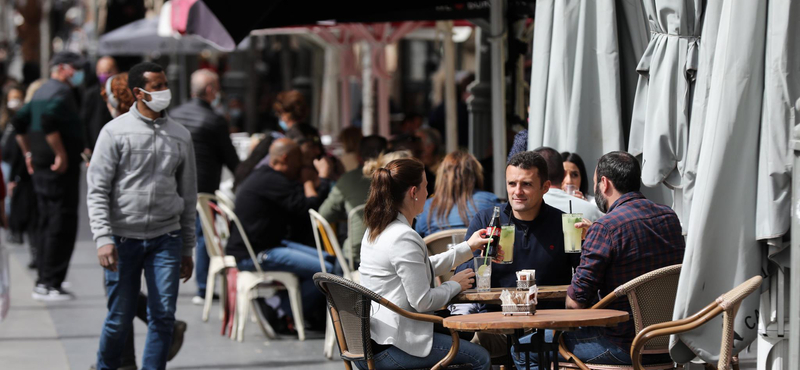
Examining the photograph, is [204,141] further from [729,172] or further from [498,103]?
[729,172]

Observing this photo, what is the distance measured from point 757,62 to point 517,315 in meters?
1.34

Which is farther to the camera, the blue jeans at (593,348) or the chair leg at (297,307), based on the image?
the chair leg at (297,307)

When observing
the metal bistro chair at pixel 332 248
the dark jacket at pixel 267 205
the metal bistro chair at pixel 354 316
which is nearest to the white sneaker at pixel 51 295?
the dark jacket at pixel 267 205

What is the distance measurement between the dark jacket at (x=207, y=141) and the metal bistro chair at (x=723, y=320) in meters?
6.03

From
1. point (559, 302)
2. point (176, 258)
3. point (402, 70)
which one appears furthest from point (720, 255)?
point (402, 70)

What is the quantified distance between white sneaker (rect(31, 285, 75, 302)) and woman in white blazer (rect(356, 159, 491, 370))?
620 centimetres

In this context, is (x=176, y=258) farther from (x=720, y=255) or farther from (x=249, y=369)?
(x=720, y=255)

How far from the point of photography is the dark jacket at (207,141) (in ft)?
31.8

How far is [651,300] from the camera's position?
4.58 meters

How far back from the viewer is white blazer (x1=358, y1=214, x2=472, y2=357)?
4547mm

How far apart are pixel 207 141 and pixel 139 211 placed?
382cm

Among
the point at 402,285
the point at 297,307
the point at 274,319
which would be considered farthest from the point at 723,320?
the point at 274,319

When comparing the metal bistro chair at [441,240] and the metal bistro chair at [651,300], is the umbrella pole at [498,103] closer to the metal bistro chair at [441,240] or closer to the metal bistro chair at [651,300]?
the metal bistro chair at [441,240]

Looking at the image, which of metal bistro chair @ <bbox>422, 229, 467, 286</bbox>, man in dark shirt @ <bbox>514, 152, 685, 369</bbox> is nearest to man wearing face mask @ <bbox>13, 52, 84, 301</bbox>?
metal bistro chair @ <bbox>422, 229, 467, 286</bbox>
